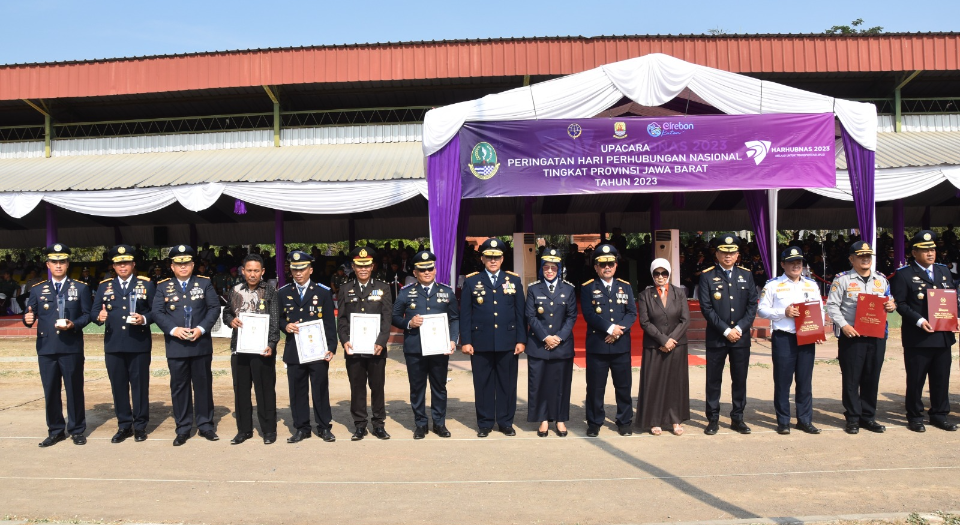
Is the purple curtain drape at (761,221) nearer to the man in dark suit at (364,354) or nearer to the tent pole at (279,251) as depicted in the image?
the man in dark suit at (364,354)

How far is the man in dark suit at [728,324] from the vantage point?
6496 mm

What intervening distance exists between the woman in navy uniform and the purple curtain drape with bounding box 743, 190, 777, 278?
5509mm

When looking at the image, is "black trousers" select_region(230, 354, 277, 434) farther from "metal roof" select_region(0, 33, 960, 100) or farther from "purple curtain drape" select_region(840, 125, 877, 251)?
"metal roof" select_region(0, 33, 960, 100)

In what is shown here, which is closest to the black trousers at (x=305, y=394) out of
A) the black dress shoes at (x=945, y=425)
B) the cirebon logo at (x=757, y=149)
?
the black dress shoes at (x=945, y=425)

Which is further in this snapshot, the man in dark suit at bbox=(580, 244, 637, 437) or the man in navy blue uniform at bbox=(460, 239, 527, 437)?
the man in navy blue uniform at bbox=(460, 239, 527, 437)

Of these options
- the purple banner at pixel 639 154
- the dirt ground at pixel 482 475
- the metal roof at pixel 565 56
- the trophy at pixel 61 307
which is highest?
the metal roof at pixel 565 56

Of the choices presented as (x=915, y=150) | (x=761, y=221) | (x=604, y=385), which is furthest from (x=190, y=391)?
(x=915, y=150)

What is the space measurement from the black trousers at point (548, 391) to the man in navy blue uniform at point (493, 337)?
196 millimetres

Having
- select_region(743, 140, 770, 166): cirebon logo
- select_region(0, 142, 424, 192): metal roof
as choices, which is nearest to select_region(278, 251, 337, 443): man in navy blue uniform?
select_region(0, 142, 424, 192): metal roof

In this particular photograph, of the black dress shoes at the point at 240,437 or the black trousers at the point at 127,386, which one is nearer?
the black dress shoes at the point at 240,437

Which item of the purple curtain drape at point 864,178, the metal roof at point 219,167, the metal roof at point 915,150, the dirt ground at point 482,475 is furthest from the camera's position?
the metal roof at point 219,167

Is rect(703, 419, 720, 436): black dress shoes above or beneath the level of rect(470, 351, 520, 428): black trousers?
beneath

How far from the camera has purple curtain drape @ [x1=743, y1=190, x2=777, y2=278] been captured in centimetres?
1086

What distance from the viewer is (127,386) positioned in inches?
258
